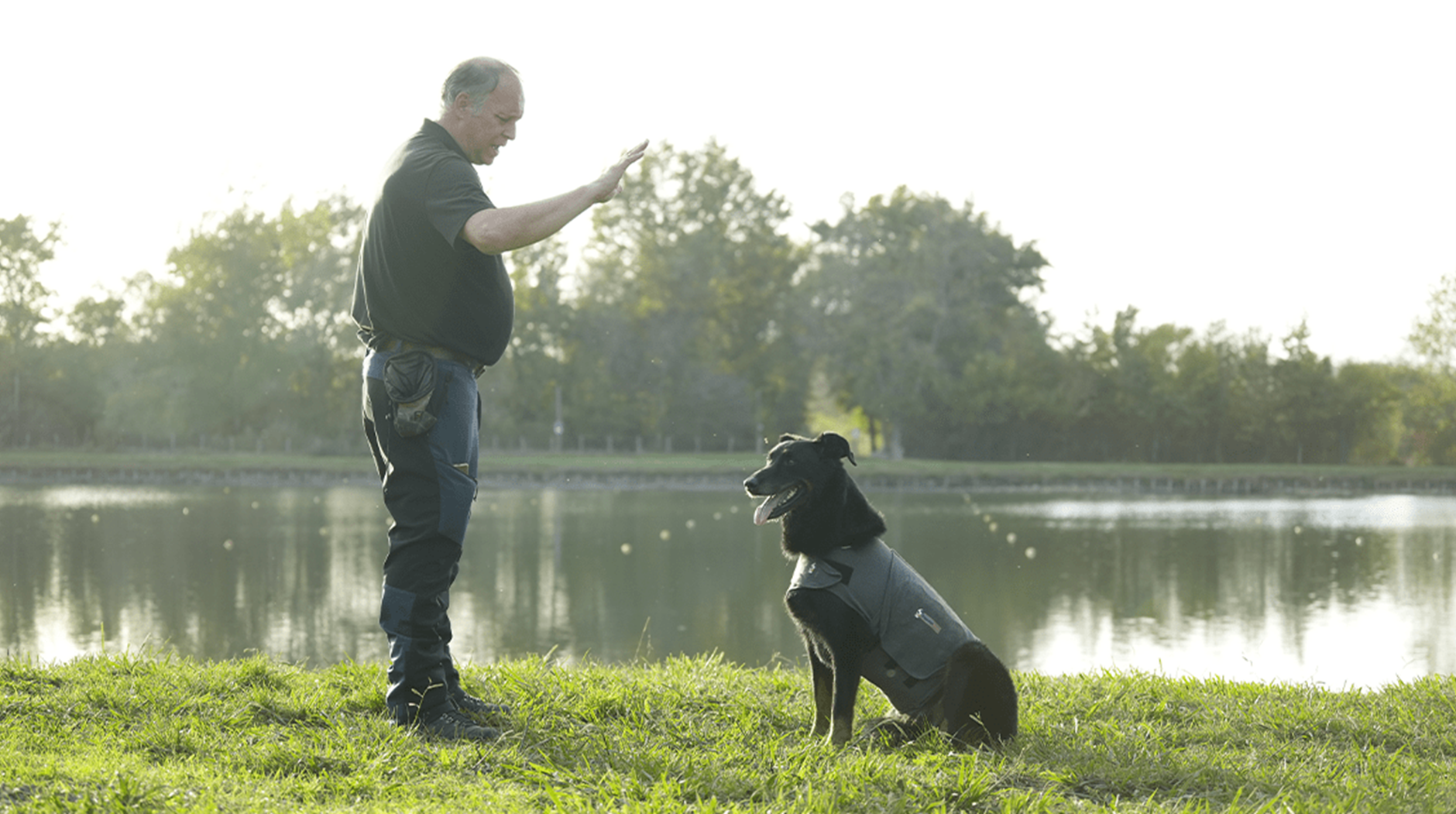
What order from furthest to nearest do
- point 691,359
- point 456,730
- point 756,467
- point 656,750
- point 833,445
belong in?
1. point 691,359
2. point 756,467
3. point 833,445
4. point 456,730
5. point 656,750

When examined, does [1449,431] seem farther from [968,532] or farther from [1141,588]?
[1141,588]

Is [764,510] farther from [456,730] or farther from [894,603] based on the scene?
[456,730]

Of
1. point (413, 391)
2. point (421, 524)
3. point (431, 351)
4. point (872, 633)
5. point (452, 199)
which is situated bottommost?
point (872, 633)

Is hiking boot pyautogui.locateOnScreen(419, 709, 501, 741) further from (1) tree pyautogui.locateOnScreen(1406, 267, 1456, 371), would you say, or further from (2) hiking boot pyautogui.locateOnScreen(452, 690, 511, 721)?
(1) tree pyautogui.locateOnScreen(1406, 267, 1456, 371)

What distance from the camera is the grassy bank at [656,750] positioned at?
8.65ft

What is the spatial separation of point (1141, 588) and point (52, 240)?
4448cm

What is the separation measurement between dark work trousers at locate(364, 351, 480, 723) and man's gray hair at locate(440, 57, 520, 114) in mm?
802

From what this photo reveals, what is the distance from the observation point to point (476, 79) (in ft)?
11.3

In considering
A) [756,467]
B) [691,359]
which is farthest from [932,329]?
[756,467]

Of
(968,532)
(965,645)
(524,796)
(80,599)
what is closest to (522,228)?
(524,796)

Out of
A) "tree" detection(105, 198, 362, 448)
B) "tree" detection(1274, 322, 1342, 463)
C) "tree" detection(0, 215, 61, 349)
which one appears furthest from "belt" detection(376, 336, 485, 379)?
"tree" detection(0, 215, 61, 349)

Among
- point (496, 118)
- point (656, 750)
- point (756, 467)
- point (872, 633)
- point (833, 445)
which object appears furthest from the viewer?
point (756, 467)

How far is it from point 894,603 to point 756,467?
32171 millimetres

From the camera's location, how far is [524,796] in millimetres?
2639
